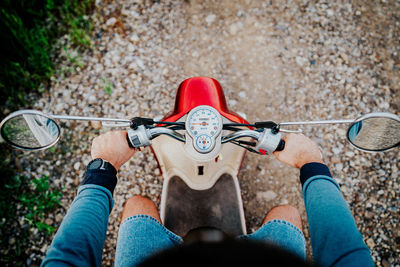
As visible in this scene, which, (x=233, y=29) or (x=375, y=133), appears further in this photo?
(x=233, y=29)

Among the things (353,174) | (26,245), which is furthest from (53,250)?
(353,174)

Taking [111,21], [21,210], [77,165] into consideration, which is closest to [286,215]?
[77,165]

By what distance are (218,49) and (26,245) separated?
232 cm

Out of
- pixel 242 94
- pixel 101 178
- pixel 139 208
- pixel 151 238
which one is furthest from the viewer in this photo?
pixel 242 94

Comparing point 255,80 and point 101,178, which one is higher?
point 101,178

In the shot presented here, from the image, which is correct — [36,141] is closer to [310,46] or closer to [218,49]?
[218,49]

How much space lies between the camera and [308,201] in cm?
117

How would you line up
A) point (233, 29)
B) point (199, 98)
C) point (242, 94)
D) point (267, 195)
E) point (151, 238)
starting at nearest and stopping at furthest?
point (151, 238)
point (199, 98)
point (267, 195)
point (242, 94)
point (233, 29)

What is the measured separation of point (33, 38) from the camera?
87.1 inches

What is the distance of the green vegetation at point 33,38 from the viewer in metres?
2.14

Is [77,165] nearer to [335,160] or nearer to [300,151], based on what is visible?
[300,151]

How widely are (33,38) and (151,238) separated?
211cm

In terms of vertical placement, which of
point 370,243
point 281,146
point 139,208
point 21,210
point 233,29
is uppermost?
point 233,29

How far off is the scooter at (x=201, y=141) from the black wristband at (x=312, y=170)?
16 centimetres
